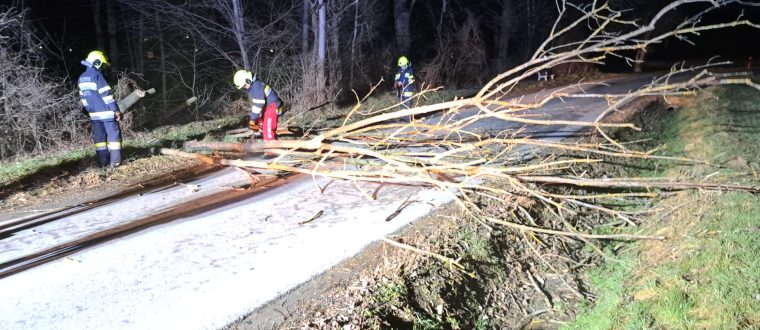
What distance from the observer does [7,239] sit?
4.98m

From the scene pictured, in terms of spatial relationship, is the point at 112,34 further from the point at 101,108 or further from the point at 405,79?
the point at 405,79

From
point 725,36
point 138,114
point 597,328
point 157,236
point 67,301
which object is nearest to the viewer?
point 67,301

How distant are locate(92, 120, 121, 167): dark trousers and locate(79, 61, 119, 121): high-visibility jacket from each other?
4.6 inches

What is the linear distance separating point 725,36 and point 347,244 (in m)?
41.5

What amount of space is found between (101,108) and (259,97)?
237 centimetres

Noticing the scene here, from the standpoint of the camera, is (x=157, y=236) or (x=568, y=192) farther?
(x=568, y=192)

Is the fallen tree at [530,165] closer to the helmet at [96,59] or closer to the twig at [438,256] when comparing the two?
the twig at [438,256]

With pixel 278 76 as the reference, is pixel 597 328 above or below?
below

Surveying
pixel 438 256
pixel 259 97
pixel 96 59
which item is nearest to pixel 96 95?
pixel 96 59

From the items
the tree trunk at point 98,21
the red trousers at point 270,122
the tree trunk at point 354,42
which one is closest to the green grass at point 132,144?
the red trousers at point 270,122

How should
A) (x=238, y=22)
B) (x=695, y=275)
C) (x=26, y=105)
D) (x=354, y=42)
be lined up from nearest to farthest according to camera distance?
(x=695, y=275), (x=26, y=105), (x=238, y=22), (x=354, y=42)

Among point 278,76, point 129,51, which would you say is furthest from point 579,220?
point 129,51

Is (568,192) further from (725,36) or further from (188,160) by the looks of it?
(725,36)

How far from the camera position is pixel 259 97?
312 inches
